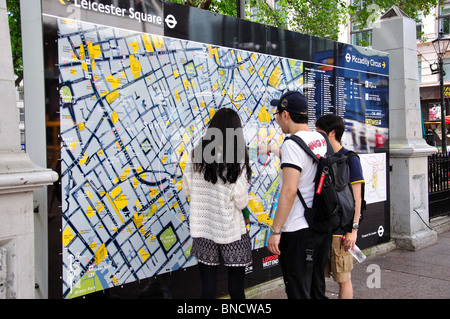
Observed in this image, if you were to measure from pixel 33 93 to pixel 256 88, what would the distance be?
2334mm

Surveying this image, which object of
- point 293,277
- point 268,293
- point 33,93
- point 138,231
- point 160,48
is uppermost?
point 160,48

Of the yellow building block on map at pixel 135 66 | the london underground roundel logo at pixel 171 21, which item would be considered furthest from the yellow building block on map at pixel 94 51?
the london underground roundel logo at pixel 171 21

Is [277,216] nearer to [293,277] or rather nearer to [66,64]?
[293,277]

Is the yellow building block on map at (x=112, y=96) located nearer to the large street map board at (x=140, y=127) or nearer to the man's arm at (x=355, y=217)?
the large street map board at (x=140, y=127)

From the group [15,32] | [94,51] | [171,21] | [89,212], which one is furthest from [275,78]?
[15,32]

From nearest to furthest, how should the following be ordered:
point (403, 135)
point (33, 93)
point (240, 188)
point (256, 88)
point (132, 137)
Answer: point (33, 93), point (240, 188), point (132, 137), point (256, 88), point (403, 135)

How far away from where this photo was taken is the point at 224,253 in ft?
10.9

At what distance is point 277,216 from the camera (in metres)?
3.20

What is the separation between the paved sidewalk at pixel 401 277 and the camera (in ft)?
16.1

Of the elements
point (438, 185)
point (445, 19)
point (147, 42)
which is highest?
point (445, 19)

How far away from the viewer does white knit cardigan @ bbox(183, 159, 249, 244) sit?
3.29 m

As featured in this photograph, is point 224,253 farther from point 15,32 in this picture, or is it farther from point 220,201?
point 15,32

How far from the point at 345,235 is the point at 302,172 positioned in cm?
92

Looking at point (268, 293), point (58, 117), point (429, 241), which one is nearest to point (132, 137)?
point (58, 117)
